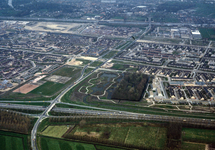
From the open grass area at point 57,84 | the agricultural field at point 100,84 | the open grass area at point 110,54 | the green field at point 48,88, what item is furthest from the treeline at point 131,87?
the open grass area at point 110,54

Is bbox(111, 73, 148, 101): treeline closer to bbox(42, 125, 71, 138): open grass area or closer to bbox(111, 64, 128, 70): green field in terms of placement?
bbox(111, 64, 128, 70): green field

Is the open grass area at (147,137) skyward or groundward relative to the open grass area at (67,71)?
groundward

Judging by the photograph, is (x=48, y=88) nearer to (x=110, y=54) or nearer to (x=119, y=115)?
(x=119, y=115)

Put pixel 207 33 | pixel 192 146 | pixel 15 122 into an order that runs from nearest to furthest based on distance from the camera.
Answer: pixel 192 146 < pixel 15 122 < pixel 207 33

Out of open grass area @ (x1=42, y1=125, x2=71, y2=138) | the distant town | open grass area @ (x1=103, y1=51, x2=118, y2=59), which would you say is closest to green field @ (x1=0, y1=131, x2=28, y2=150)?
the distant town

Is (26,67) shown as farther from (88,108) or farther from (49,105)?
(88,108)

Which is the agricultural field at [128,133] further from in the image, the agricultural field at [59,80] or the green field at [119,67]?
the green field at [119,67]

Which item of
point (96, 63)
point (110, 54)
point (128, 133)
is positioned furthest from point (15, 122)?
point (110, 54)
